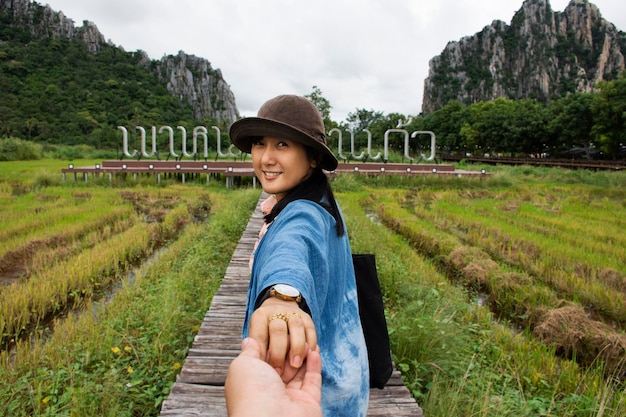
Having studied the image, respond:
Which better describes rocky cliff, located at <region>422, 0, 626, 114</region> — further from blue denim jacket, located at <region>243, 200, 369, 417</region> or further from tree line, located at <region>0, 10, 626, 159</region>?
blue denim jacket, located at <region>243, 200, 369, 417</region>

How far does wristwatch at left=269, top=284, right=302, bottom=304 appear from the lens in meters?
0.66

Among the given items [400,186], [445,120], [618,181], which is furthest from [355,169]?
[445,120]

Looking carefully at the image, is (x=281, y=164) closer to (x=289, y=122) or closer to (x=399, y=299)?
(x=289, y=122)

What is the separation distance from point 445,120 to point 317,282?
5676 cm

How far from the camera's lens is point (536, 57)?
85.9 metres

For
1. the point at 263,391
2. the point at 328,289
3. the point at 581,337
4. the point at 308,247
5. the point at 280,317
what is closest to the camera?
the point at 263,391

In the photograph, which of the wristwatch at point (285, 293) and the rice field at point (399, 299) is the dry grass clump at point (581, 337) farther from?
the wristwatch at point (285, 293)

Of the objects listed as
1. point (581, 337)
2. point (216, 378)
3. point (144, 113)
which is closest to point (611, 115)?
point (581, 337)

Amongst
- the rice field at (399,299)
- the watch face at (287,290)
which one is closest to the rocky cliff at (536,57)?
the rice field at (399,299)

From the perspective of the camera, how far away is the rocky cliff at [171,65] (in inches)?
2498

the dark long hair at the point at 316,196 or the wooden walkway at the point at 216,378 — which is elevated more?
the dark long hair at the point at 316,196

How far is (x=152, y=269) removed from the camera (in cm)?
566

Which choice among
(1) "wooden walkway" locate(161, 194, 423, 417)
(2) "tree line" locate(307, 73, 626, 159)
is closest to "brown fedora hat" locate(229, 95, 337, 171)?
(1) "wooden walkway" locate(161, 194, 423, 417)

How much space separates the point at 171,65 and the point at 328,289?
8961 cm
